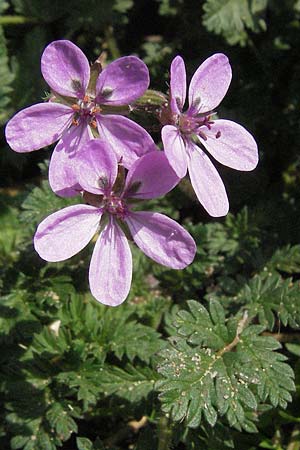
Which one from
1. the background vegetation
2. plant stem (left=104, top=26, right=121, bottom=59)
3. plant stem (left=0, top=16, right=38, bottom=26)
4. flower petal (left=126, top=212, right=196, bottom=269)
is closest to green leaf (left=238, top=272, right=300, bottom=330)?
the background vegetation

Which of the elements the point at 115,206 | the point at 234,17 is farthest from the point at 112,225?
the point at 234,17

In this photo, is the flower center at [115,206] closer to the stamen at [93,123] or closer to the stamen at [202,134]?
the stamen at [93,123]

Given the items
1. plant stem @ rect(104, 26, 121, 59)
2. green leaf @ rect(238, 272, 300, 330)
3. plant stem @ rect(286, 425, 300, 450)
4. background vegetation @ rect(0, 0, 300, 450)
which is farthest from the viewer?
plant stem @ rect(104, 26, 121, 59)

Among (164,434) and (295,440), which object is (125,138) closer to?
(164,434)

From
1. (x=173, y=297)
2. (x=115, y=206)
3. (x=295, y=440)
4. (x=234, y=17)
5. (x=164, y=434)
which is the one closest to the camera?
(x=115, y=206)

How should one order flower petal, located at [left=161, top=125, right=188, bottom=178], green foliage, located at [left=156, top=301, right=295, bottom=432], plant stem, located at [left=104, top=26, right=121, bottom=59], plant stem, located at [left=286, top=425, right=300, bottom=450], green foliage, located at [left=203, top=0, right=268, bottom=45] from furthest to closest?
plant stem, located at [left=104, top=26, right=121, bottom=59] → green foliage, located at [left=203, top=0, right=268, bottom=45] → plant stem, located at [left=286, top=425, right=300, bottom=450] → green foliage, located at [left=156, top=301, right=295, bottom=432] → flower petal, located at [left=161, top=125, right=188, bottom=178]

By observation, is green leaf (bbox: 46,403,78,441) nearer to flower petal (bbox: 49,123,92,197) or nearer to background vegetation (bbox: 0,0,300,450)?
background vegetation (bbox: 0,0,300,450)
